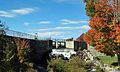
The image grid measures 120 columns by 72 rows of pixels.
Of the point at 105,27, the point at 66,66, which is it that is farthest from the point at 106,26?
the point at 66,66

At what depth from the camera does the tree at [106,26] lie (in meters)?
59.2

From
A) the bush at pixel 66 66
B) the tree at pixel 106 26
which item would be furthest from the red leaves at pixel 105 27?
the bush at pixel 66 66

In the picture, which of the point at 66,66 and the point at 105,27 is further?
the point at 105,27

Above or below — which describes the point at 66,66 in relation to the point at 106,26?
below

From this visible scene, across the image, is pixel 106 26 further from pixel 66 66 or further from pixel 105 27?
pixel 66 66

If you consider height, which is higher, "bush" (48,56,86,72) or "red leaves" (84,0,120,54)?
"red leaves" (84,0,120,54)

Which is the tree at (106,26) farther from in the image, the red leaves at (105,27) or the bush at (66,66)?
the bush at (66,66)

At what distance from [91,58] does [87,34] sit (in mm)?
15451

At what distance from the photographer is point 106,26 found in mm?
59938

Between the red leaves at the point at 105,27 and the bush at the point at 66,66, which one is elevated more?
the red leaves at the point at 105,27

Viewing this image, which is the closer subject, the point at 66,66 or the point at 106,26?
the point at 66,66

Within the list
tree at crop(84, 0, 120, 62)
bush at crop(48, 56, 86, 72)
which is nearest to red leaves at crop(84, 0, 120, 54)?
→ tree at crop(84, 0, 120, 62)

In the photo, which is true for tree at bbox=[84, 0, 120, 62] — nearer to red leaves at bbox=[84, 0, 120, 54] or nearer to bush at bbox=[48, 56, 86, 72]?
red leaves at bbox=[84, 0, 120, 54]

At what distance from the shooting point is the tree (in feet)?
194
